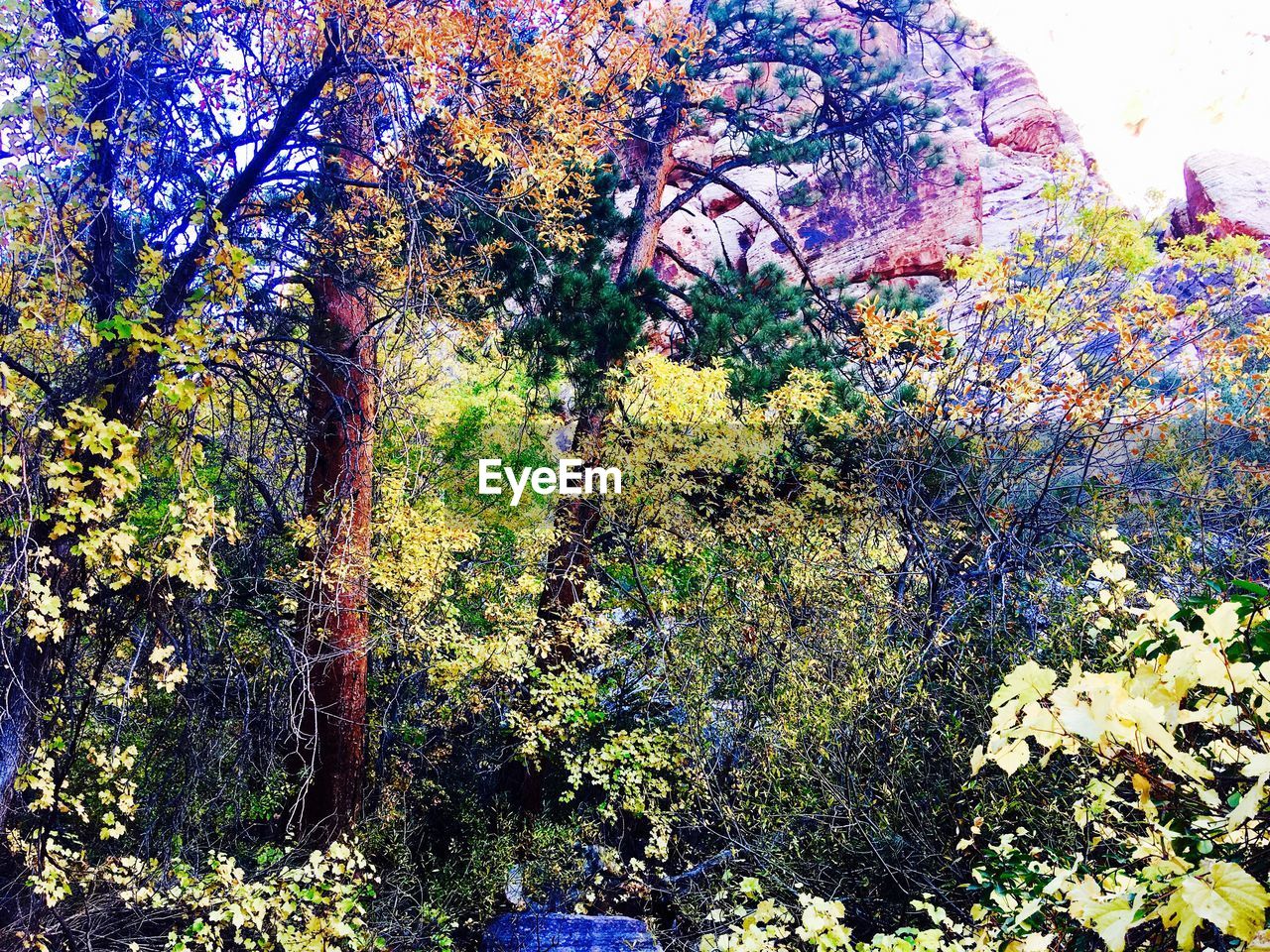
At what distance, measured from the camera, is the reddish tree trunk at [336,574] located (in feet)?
19.6

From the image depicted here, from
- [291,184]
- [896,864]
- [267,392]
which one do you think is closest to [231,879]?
[267,392]

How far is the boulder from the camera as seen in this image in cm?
609

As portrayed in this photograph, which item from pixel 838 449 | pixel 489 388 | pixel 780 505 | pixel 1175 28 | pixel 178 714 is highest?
pixel 1175 28

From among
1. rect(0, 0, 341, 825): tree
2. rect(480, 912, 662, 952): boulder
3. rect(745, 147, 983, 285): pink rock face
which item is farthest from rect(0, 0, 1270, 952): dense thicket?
rect(745, 147, 983, 285): pink rock face

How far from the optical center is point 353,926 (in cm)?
519

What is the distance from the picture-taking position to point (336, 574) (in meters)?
5.89

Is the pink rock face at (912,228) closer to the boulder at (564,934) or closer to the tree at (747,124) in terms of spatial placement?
the tree at (747,124)

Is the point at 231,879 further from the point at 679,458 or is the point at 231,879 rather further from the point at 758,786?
the point at 679,458

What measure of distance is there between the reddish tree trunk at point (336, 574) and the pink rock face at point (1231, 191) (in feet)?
66.9

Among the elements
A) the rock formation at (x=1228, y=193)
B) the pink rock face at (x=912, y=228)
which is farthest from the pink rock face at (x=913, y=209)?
the rock formation at (x=1228, y=193)

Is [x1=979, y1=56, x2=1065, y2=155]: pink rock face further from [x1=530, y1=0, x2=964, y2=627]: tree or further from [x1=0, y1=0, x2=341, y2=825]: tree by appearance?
[x1=0, y1=0, x2=341, y2=825]: tree

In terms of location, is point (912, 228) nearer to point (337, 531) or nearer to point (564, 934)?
point (337, 531)

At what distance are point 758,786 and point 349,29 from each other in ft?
17.7

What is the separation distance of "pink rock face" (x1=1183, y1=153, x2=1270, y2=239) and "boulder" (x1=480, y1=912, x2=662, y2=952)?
2032 centimetres
